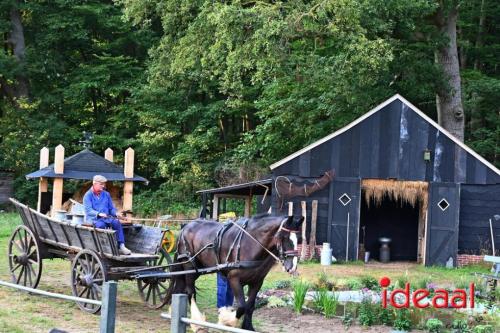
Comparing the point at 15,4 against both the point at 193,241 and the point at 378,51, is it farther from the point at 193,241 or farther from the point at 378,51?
the point at 193,241

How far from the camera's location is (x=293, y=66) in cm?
2431

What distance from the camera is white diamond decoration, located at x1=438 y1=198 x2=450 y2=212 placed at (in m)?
19.8

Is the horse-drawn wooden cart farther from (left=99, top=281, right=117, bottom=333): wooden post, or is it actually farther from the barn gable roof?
the barn gable roof

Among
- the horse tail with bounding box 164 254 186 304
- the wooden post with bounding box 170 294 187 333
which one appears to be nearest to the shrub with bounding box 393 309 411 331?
the horse tail with bounding box 164 254 186 304

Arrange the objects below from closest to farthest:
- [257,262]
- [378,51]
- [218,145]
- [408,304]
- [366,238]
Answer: [257,262], [408,304], [378,51], [366,238], [218,145]

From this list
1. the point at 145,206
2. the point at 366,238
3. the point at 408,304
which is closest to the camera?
the point at 408,304

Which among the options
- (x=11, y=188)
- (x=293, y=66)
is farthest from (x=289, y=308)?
(x=11, y=188)

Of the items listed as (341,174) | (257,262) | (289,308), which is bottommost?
(289,308)

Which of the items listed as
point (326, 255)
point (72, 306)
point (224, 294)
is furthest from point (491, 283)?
point (72, 306)

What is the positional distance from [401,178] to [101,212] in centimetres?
1123

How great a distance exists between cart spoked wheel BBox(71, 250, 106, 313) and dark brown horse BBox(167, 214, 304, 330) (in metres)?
1.11

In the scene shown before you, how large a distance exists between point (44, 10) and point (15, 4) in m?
1.55

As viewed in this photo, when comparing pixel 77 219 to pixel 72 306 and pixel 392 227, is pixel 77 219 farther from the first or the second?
pixel 392 227

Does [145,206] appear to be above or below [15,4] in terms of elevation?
below
